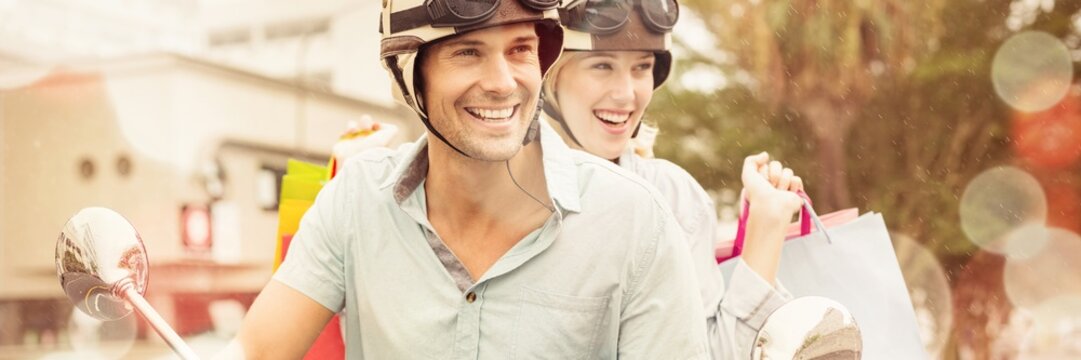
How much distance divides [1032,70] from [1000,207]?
1.96 metres

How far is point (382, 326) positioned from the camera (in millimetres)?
2395

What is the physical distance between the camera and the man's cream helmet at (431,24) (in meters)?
2.19

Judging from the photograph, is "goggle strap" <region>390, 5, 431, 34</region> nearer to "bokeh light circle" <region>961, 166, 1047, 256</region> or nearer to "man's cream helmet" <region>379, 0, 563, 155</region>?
"man's cream helmet" <region>379, 0, 563, 155</region>

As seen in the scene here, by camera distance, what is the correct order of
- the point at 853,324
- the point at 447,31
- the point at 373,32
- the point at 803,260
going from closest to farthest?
the point at 853,324
the point at 447,31
the point at 803,260
the point at 373,32

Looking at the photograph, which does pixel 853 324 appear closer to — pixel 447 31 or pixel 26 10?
pixel 447 31

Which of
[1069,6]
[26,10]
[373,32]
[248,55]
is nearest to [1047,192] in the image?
[1069,6]

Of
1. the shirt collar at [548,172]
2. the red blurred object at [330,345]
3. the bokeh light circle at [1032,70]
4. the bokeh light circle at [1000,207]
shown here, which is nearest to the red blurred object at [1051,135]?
the bokeh light circle at [1032,70]

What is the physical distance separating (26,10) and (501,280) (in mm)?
10515

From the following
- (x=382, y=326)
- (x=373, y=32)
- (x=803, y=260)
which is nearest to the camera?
(x=382, y=326)

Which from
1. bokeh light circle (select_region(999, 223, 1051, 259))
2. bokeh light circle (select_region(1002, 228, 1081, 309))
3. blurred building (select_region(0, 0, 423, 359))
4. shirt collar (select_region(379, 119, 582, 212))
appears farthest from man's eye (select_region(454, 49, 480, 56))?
bokeh light circle (select_region(999, 223, 1051, 259))

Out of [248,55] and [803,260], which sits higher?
[803,260]

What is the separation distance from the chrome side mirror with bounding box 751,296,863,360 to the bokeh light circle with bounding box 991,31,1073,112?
38.7 feet

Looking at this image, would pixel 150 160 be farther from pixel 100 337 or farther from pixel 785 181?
pixel 785 181

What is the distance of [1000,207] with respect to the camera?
14.2m
